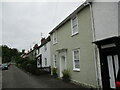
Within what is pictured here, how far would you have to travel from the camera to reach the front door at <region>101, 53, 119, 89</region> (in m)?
8.69

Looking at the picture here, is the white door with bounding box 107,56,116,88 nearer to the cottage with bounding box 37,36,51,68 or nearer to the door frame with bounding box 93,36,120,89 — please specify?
the door frame with bounding box 93,36,120,89

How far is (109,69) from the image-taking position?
9.12 metres

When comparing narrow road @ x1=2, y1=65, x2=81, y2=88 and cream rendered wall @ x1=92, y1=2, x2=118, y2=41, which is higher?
cream rendered wall @ x1=92, y1=2, x2=118, y2=41

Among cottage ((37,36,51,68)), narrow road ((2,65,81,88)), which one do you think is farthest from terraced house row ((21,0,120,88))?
cottage ((37,36,51,68))

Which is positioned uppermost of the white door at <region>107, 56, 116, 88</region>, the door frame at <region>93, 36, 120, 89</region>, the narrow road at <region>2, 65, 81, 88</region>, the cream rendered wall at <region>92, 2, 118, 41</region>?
the cream rendered wall at <region>92, 2, 118, 41</region>

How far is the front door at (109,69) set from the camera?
8.69 m

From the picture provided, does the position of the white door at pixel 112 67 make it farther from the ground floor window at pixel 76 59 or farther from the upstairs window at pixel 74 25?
the upstairs window at pixel 74 25

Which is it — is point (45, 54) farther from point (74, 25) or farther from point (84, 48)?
point (84, 48)

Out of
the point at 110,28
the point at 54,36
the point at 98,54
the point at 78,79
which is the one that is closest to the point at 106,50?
the point at 98,54

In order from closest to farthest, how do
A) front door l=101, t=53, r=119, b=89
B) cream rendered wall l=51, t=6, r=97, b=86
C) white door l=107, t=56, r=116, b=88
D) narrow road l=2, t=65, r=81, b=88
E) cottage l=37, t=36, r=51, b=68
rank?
front door l=101, t=53, r=119, b=89 < white door l=107, t=56, r=116, b=88 < cream rendered wall l=51, t=6, r=97, b=86 < narrow road l=2, t=65, r=81, b=88 < cottage l=37, t=36, r=51, b=68

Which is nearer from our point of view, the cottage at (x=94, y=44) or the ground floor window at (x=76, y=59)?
the cottage at (x=94, y=44)

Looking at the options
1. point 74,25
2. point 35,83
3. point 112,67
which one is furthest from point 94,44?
point 35,83

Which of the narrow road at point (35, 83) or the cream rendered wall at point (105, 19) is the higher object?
the cream rendered wall at point (105, 19)

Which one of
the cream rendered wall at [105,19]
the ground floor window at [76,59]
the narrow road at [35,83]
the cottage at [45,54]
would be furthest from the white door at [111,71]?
the cottage at [45,54]
